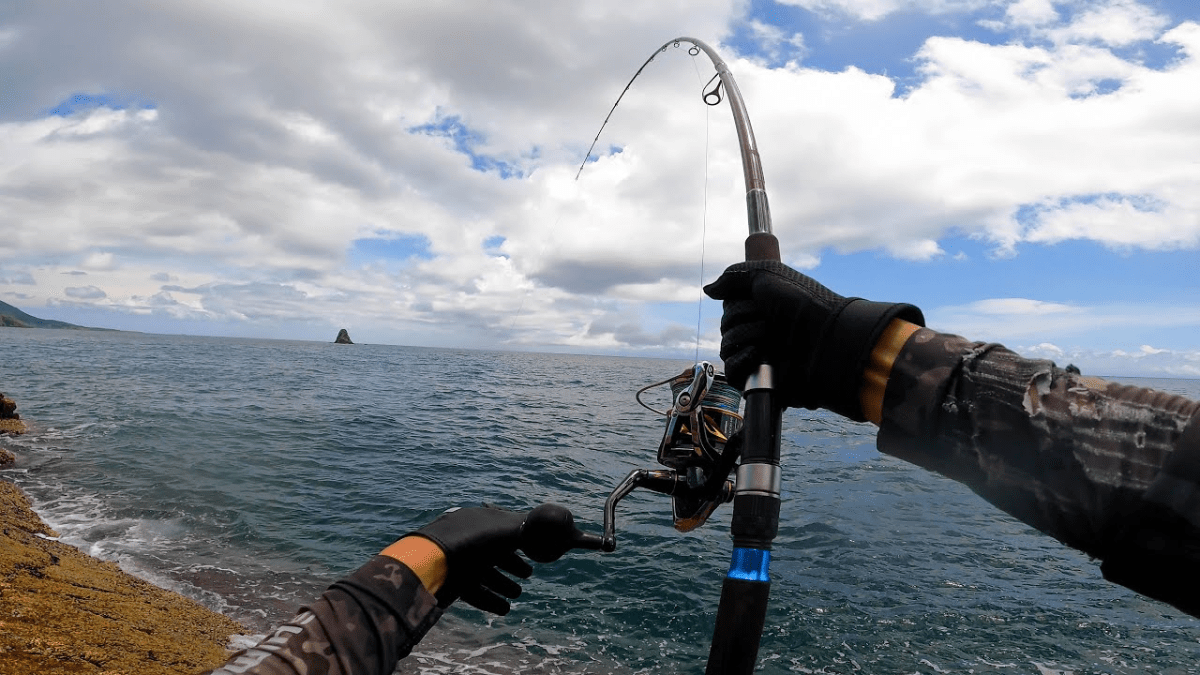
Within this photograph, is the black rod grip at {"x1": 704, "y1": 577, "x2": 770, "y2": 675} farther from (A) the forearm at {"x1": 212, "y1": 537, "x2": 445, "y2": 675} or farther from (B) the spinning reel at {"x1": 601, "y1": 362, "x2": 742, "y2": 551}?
(A) the forearm at {"x1": 212, "y1": 537, "x2": 445, "y2": 675}

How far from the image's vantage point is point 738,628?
166 centimetres

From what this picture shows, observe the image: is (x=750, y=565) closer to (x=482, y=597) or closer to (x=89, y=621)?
(x=482, y=597)

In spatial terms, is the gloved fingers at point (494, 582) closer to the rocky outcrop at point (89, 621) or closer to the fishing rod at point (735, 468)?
the fishing rod at point (735, 468)

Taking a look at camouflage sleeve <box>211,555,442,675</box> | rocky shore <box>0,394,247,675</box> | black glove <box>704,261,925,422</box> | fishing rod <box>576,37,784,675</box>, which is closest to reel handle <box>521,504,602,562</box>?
fishing rod <box>576,37,784,675</box>

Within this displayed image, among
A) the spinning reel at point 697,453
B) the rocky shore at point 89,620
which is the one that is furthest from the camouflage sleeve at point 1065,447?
the rocky shore at point 89,620

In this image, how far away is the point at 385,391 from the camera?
3316 cm

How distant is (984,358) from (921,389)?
0.56 feet

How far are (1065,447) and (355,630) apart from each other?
2.08 metres

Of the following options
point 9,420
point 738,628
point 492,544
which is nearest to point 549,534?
point 492,544

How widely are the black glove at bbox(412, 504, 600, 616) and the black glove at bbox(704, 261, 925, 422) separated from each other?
0.85m

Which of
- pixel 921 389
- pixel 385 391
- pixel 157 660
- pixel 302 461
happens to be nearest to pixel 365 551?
pixel 157 660

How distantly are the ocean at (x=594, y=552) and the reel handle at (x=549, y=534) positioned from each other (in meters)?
4.44

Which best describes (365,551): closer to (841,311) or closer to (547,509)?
(547,509)

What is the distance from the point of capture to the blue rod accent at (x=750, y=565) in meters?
1.70
